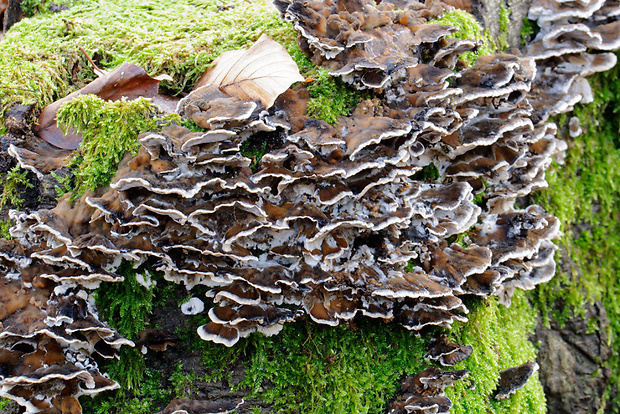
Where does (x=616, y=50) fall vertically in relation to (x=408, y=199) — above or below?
above

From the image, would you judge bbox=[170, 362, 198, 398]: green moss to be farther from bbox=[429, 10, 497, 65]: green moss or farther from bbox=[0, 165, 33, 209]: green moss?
bbox=[429, 10, 497, 65]: green moss

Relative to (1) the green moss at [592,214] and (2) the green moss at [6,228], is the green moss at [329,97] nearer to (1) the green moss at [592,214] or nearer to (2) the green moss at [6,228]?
(2) the green moss at [6,228]

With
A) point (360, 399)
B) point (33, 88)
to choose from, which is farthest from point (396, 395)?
point (33, 88)

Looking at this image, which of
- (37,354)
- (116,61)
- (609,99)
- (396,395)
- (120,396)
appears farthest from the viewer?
(609,99)

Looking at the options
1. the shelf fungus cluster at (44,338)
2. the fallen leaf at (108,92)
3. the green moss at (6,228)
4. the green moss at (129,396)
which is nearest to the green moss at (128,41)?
the fallen leaf at (108,92)

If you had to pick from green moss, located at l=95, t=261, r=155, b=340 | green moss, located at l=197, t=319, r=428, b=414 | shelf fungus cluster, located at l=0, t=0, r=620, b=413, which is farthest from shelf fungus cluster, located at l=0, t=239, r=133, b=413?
green moss, located at l=197, t=319, r=428, b=414

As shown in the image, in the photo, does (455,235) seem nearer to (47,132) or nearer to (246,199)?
(246,199)

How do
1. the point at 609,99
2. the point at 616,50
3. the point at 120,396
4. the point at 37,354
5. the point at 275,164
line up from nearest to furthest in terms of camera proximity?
1. the point at 37,354
2. the point at 275,164
3. the point at 120,396
4. the point at 616,50
5. the point at 609,99
